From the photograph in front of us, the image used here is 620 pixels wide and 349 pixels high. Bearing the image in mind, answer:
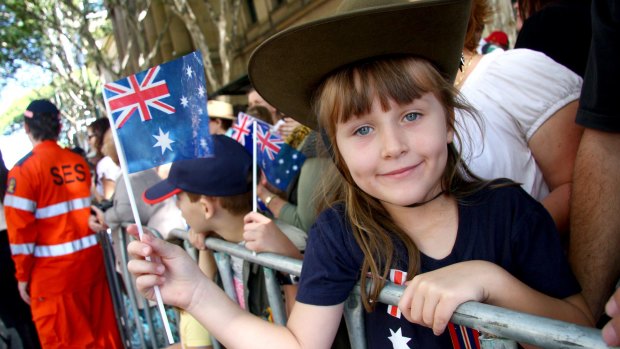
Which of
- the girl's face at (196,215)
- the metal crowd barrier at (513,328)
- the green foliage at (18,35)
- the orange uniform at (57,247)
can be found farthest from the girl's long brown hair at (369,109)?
the green foliage at (18,35)

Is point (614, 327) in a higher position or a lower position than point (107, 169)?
higher

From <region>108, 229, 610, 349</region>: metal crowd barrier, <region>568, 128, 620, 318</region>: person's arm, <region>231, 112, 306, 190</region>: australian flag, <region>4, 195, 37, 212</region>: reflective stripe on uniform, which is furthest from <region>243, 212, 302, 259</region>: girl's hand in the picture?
<region>4, 195, 37, 212</region>: reflective stripe on uniform

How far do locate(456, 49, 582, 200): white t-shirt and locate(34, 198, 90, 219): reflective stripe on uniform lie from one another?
3925mm

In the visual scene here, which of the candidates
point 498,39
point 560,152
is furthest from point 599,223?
point 498,39

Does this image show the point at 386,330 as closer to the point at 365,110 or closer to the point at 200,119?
the point at 365,110

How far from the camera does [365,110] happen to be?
1447 millimetres

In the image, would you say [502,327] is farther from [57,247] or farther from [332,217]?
[57,247]

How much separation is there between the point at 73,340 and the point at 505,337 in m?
4.45

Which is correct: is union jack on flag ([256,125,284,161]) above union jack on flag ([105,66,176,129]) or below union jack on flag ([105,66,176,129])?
below

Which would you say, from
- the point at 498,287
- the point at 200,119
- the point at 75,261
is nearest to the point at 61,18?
the point at 75,261

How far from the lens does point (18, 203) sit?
426 cm

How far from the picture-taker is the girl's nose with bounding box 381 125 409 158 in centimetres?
139

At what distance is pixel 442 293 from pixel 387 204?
53 cm

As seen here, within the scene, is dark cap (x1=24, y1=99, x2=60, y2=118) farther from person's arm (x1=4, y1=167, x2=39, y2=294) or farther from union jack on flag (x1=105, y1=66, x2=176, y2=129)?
union jack on flag (x1=105, y1=66, x2=176, y2=129)
